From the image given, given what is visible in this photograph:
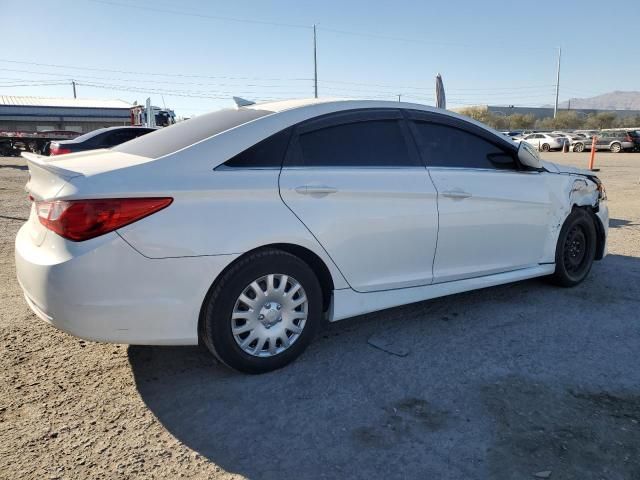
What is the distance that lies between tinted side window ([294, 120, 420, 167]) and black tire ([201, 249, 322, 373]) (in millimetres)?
641

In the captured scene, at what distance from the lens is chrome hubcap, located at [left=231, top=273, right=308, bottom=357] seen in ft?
10.1

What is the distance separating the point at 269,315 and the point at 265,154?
0.96m

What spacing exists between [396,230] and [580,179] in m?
2.27

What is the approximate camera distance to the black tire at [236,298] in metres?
2.96

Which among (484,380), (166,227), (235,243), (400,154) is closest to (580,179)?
(400,154)

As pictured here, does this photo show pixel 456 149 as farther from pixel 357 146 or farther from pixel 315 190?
pixel 315 190

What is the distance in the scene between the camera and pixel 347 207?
11.0 feet

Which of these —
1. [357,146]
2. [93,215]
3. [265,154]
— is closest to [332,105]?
[357,146]

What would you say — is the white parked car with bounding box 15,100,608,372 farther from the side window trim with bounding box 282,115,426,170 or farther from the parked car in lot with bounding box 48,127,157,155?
the parked car in lot with bounding box 48,127,157,155

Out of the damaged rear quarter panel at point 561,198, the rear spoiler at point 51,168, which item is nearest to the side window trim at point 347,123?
the rear spoiler at point 51,168

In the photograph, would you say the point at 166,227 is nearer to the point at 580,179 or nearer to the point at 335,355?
the point at 335,355

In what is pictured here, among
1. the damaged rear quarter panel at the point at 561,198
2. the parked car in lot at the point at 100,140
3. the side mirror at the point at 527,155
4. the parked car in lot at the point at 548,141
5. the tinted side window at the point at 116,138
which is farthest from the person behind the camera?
the parked car in lot at the point at 548,141

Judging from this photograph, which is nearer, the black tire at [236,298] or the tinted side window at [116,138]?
the black tire at [236,298]

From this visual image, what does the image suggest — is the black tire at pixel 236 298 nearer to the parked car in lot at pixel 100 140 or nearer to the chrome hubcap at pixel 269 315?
the chrome hubcap at pixel 269 315
